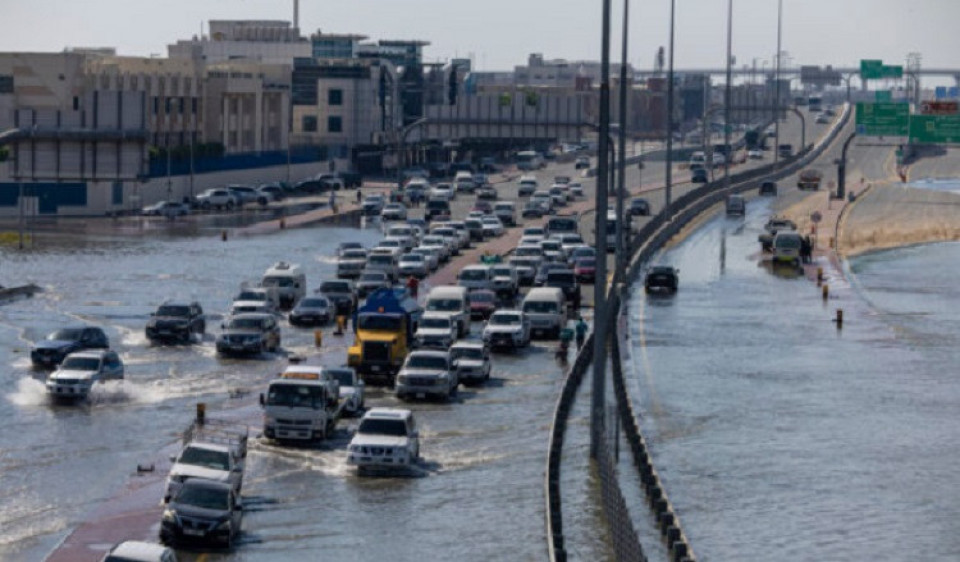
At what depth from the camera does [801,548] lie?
3866 cm

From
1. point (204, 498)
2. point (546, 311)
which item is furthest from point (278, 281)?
point (204, 498)

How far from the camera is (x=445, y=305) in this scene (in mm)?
66125

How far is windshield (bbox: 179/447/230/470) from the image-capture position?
38844 millimetres

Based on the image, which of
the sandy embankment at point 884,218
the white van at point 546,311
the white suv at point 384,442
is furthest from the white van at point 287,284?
the sandy embankment at point 884,218

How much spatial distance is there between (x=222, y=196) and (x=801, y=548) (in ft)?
312

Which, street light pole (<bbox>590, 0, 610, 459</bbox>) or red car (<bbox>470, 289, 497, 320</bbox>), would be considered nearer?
street light pole (<bbox>590, 0, 610, 459</bbox>)

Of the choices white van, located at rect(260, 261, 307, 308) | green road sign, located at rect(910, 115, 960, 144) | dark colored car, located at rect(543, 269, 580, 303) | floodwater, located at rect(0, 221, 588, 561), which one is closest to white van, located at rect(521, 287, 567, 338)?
floodwater, located at rect(0, 221, 588, 561)

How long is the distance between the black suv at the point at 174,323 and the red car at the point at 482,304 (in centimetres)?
1082

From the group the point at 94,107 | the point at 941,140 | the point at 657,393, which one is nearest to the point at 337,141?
the point at 941,140

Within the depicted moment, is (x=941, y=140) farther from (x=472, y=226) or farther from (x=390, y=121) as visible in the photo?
(x=390, y=121)

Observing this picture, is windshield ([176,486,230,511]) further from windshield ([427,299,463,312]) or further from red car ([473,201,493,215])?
red car ([473,201,493,215])

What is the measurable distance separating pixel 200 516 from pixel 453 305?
31.2m

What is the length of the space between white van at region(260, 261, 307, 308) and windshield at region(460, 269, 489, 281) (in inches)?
236

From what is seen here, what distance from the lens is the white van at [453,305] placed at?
65625mm
